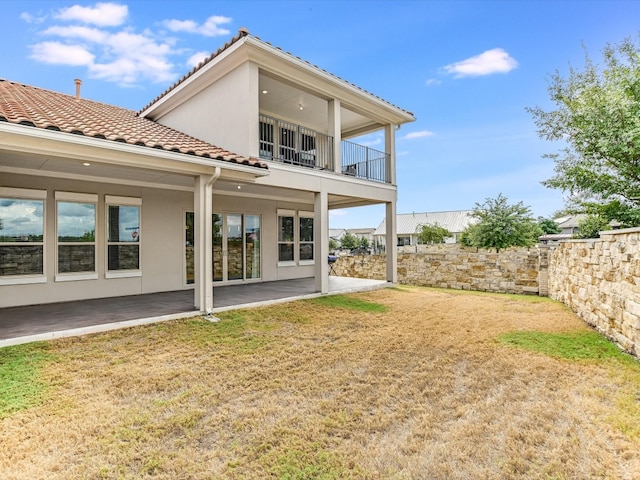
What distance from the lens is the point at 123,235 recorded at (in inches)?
378

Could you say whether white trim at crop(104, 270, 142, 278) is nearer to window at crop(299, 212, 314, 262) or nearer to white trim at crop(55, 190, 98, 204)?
white trim at crop(55, 190, 98, 204)

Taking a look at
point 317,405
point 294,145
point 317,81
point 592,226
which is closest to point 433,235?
point 592,226

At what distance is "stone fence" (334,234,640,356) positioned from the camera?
5.66 metres

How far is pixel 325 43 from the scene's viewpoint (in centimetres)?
1490

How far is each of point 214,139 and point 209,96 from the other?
1300 mm

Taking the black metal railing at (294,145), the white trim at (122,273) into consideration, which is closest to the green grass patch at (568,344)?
the black metal railing at (294,145)

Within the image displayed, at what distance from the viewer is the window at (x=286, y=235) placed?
45.1ft

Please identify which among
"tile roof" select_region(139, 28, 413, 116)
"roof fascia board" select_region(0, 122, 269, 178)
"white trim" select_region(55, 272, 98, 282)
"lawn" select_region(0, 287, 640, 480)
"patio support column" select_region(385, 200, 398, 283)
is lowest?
"lawn" select_region(0, 287, 640, 480)

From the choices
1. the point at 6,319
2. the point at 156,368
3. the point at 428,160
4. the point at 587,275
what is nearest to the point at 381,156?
the point at 587,275

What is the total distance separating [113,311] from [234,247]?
5.12m

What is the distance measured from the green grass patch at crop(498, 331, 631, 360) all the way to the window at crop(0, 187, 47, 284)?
33.6ft

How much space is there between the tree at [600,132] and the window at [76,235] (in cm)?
1323

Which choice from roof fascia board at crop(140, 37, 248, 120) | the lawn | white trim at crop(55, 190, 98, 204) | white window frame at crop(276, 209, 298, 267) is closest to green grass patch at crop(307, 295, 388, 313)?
the lawn

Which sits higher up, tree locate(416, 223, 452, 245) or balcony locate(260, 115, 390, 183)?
balcony locate(260, 115, 390, 183)
